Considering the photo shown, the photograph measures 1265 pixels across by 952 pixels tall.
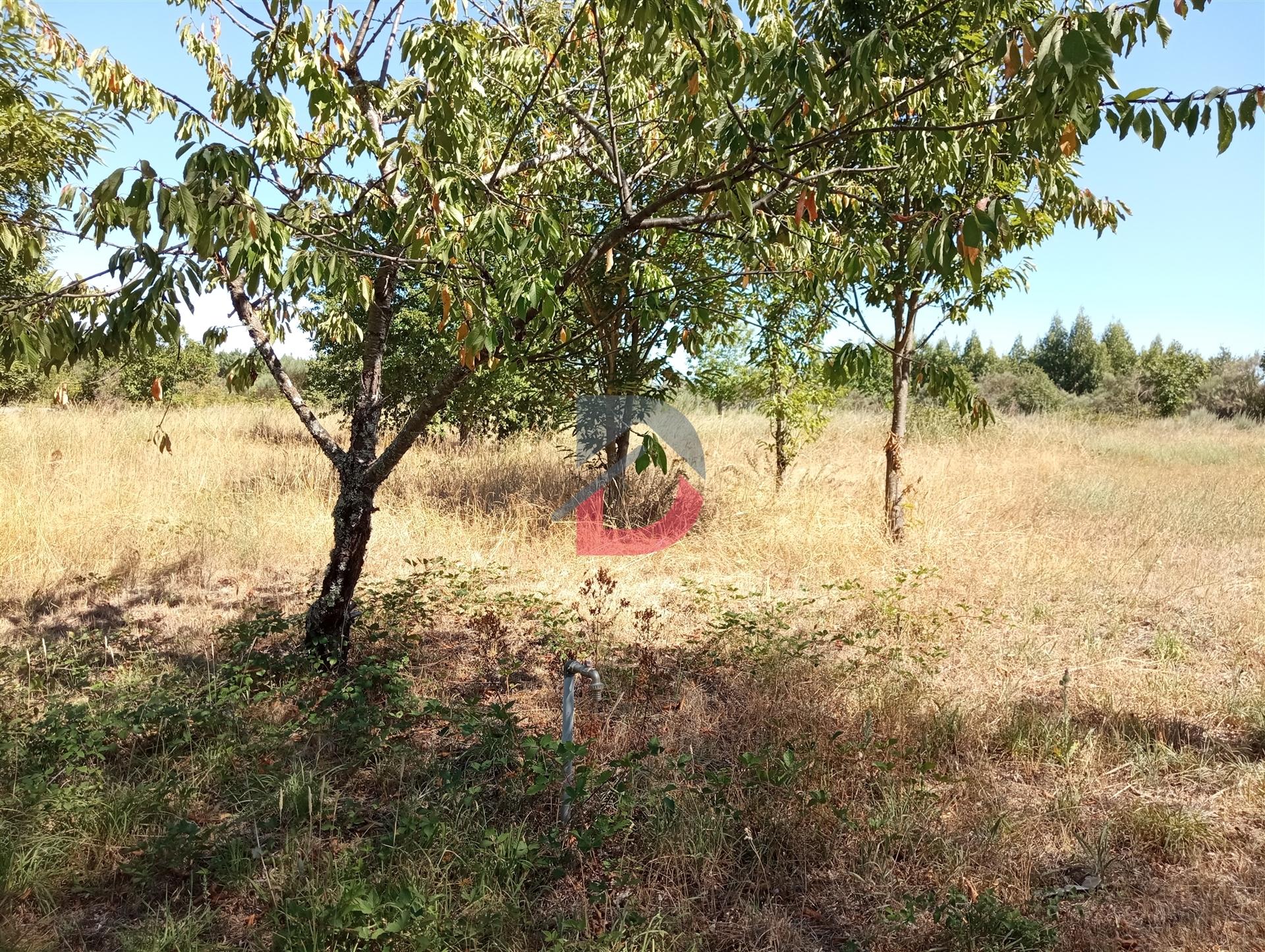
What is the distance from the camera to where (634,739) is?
3252mm

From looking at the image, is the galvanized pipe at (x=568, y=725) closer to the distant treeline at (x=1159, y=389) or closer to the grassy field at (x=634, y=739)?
the grassy field at (x=634, y=739)

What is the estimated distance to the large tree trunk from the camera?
3766 mm

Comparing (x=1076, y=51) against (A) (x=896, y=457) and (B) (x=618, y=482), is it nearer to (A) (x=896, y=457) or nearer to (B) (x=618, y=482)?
(A) (x=896, y=457)

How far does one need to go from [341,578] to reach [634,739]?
1759mm

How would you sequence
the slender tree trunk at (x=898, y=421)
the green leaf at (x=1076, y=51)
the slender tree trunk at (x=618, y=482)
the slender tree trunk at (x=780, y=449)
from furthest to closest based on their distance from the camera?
1. the slender tree trunk at (x=780, y=449)
2. the slender tree trunk at (x=618, y=482)
3. the slender tree trunk at (x=898, y=421)
4. the green leaf at (x=1076, y=51)

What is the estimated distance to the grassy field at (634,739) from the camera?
226 centimetres

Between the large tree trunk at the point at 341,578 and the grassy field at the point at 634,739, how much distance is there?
145mm

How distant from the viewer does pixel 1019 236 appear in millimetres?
5102

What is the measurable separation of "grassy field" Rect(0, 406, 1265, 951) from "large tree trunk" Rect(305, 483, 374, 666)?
0.14 meters

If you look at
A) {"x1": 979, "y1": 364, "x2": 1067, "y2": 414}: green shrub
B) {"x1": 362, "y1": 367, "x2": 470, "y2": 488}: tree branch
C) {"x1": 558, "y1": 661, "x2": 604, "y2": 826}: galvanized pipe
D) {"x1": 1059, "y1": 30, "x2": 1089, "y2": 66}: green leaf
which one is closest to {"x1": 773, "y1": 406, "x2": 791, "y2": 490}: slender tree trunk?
{"x1": 362, "y1": 367, "x2": 470, "y2": 488}: tree branch

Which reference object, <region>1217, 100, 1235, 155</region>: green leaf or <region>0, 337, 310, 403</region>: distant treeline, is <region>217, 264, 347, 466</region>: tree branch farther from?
<region>0, 337, 310, 403</region>: distant treeline

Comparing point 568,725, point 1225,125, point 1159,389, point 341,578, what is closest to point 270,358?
point 341,578

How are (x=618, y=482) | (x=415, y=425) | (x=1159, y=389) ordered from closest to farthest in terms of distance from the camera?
1. (x=415, y=425)
2. (x=618, y=482)
3. (x=1159, y=389)

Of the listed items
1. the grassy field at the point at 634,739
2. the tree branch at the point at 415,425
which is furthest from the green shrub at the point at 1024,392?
the tree branch at the point at 415,425
